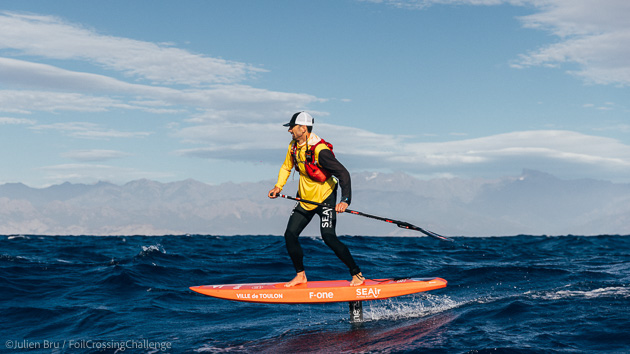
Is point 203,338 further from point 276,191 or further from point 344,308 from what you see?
point 344,308

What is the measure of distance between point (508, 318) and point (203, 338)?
4.64m

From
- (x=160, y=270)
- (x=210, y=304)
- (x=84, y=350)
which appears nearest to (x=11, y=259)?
(x=160, y=270)

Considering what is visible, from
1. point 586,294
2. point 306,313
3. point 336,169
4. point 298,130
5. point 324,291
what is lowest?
point 306,313

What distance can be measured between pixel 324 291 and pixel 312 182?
1.80 metres

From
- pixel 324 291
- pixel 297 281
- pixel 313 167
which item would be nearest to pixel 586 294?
pixel 324 291

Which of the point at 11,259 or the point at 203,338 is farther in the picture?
the point at 11,259

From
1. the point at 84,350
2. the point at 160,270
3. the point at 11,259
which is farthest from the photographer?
the point at 11,259

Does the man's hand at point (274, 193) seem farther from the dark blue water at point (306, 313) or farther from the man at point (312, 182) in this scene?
the dark blue water at point (306, 313)

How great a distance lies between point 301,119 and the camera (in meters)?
8.66

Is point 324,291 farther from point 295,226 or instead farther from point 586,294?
point 586,294

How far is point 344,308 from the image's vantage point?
1127 centimetres

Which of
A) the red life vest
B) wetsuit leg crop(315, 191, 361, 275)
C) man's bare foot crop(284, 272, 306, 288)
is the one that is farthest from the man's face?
man's bare foot crop(284, 272, 306, 288)

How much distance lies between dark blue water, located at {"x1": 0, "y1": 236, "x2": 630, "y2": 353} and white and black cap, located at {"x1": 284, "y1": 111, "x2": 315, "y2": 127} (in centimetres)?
322

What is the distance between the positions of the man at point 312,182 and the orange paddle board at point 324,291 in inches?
8.9
